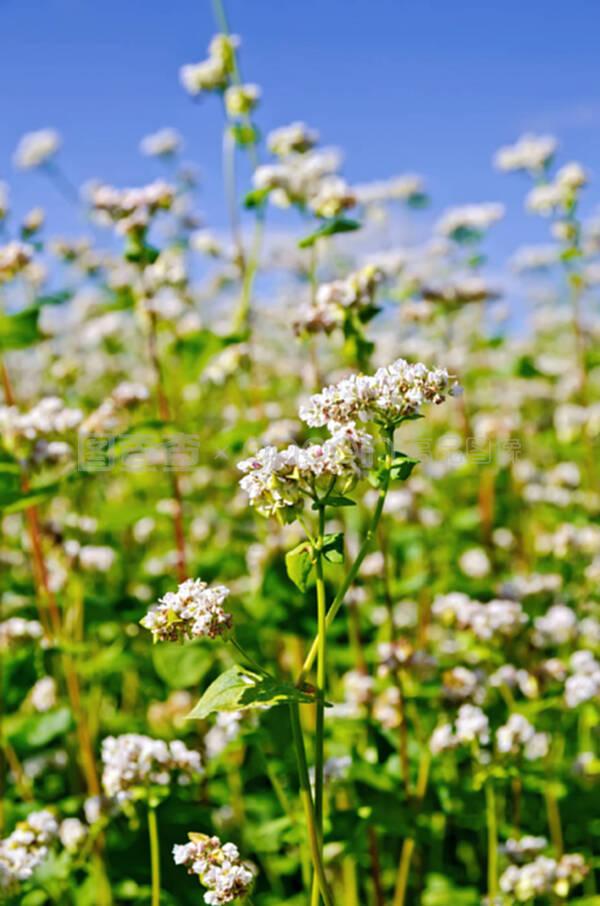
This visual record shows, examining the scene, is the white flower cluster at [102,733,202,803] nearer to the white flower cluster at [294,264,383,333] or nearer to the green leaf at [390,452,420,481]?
the green leaf at [390,452,420,481]

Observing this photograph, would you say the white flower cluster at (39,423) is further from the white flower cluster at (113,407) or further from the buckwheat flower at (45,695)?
the buckwheat flower at (45,695)

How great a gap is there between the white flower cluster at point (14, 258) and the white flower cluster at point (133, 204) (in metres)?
0.38

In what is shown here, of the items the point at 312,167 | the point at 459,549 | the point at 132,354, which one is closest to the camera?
the point at 312,167

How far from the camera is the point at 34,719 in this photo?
378 centimetres

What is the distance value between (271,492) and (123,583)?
Result: 4.34 metres

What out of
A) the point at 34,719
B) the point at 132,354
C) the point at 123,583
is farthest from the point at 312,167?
the point at 132,354

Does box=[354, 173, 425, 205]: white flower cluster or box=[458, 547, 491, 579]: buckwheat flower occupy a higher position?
box=[354, 173, 425, 205]: white flower cluster

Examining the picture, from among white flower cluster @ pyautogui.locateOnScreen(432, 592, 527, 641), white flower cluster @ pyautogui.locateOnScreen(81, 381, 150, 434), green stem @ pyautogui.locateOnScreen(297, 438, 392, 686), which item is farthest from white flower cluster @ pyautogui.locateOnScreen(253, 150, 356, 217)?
green stem @ pyautogui.locateOnScreen(297, 438, 392, 686)

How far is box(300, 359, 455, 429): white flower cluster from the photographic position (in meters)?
1.98

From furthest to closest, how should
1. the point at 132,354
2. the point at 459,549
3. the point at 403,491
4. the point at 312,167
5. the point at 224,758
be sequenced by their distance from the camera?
1. the point at 132,354
2. the point at 459,549
3. the point at 403,491
4. the point at 312,167
5. the point at 224,758

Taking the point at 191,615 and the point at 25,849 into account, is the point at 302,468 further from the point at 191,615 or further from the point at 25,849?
the point at 25,849

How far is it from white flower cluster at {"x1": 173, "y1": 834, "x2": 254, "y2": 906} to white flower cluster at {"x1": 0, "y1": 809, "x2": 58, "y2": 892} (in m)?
0.85

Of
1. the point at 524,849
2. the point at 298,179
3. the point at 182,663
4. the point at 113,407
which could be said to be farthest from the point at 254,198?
the point at 524,849

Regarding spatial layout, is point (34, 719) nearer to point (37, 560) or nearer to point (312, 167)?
point (37, 560)
